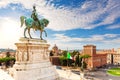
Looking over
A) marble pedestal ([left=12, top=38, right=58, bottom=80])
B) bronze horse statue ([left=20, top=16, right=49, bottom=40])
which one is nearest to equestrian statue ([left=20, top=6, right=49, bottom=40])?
bronze horse statue ([left=20, top=16, right=49, bottom=40])

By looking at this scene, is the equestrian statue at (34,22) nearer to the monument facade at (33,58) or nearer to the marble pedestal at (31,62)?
the monument facade at (33,58)

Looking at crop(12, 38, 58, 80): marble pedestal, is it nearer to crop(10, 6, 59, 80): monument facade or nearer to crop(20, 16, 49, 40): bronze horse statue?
crop(10, 6, 59, 80): monument facade

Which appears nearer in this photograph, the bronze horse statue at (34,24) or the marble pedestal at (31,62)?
the marble pedestal at (31,62)

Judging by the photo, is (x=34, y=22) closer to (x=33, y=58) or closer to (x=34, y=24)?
(x=34, y=24)

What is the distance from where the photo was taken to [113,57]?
98.8m

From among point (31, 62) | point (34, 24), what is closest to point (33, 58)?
point (31, 62)

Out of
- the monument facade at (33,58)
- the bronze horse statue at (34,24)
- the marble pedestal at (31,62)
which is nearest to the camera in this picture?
the marble pedestal at (31,62)

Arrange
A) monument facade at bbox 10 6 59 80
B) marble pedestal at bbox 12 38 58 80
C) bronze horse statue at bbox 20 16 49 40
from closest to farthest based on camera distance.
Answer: marble pedestal at bbox 12 38 58 80
monument facade at bbox 10 6 59 80
bronze horse statue at bbox 20 16 49 40

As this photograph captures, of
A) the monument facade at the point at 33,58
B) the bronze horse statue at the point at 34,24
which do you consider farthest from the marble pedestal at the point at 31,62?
the bronze horse statue at the point at 34,24

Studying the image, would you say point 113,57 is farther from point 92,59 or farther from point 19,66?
point 19,66

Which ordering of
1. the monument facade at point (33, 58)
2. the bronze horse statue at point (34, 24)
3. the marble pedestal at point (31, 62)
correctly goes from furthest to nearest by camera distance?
the bronze horse statue at point (34, 24), the monument facade at point (33, 58), the marble pedestal at point (31, 62)

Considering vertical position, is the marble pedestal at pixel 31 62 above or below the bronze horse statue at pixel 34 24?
below

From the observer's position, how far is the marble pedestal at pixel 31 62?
20.9 meters

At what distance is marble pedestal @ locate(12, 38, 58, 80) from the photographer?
68.5ft
